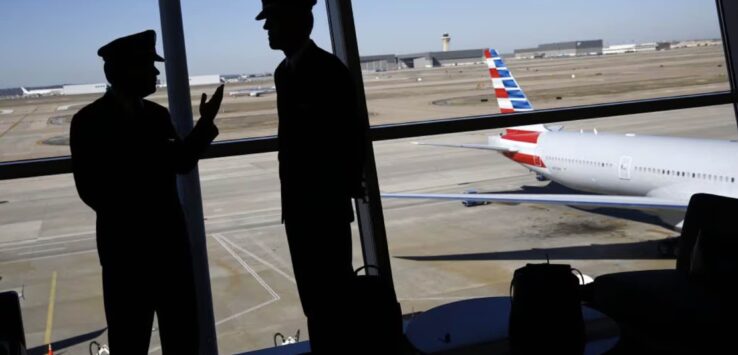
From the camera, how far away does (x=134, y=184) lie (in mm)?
1690

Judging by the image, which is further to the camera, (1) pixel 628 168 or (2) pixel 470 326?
(1) pixel 628 168

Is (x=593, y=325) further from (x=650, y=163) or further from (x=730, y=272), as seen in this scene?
(x=650, y=163)

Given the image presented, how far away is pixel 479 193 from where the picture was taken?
9062 millimetres

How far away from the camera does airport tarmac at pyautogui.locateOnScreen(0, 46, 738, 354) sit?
3021 millimetres

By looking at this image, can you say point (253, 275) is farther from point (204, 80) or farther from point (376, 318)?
point (376, 318)

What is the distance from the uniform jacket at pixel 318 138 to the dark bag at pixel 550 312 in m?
0.63

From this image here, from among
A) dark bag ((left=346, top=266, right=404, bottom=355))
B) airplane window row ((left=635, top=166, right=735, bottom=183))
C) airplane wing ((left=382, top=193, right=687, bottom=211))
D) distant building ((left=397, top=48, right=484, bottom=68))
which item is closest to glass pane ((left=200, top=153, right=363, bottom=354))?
distant building ((left=397, top=48, right=484, bottom=68))

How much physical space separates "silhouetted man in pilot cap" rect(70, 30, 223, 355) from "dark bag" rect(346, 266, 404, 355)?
55 cm

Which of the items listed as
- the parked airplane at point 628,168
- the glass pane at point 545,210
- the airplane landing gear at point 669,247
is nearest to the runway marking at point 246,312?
the glass pane at point 545,210

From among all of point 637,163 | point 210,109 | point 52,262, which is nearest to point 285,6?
point 210,109

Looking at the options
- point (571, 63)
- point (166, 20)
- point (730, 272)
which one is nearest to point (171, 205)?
point (166, 20)

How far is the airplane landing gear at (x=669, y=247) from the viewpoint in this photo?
788 cm

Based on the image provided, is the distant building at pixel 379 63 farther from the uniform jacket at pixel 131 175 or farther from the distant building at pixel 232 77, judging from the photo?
the uniform jacket at pixel 131 175

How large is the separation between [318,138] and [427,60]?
198cm
